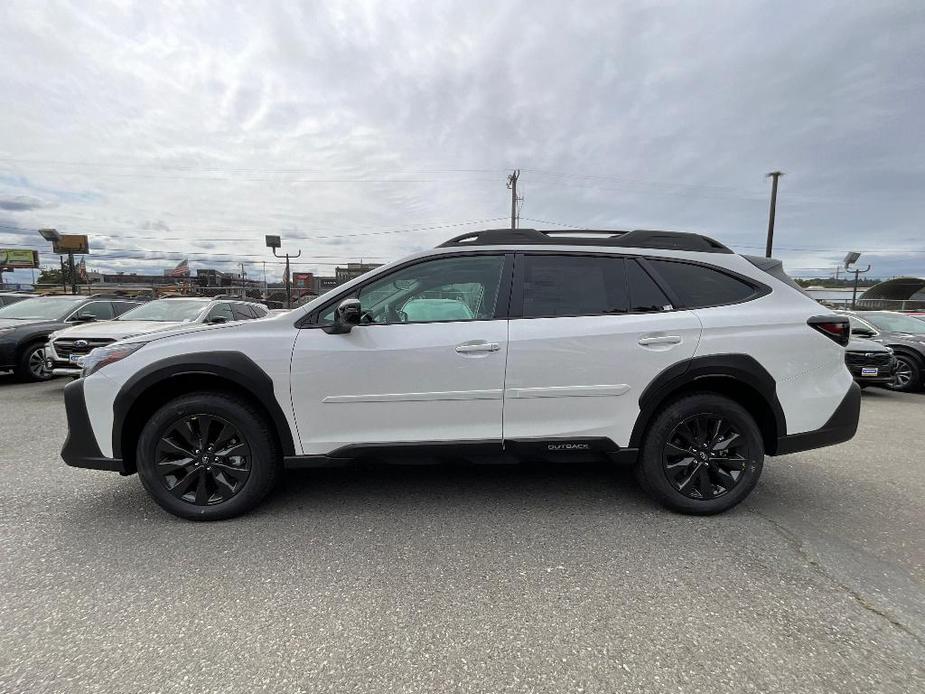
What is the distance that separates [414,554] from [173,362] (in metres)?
1.87

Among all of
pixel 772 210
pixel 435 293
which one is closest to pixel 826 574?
pixel 435 293

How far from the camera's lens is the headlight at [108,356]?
9.84 feet

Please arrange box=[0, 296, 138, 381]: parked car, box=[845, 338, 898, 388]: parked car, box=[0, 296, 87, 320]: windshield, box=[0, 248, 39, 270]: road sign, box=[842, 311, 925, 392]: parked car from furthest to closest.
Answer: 1. box=[0, 248, 39, 270]: road sign
2. box=[0, 296, 87, 320]: windshield
3. box=[842, 311, 925, 392]: parked car
4. box=[0, 296, 138, 381]: parked car
5. box=[845, 338, 898, 388]: parked car

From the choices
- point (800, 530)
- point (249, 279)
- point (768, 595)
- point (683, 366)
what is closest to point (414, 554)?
point (768, 595)

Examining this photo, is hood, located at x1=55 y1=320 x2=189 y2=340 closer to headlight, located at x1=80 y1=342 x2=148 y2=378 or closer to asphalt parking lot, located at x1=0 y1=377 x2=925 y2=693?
asphalt parking lot, located at x1=0 y1=377 x2=925 y2=693

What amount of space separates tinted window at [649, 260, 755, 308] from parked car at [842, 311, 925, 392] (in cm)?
660

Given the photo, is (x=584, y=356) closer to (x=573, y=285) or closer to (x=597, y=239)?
(x=573, y=285)

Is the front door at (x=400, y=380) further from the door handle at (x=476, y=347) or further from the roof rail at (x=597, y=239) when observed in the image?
the roof rail at (x=597, y=239)

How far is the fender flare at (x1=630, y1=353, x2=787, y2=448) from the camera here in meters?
2.96

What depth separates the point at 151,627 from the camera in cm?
208

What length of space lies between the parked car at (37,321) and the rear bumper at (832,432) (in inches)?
366

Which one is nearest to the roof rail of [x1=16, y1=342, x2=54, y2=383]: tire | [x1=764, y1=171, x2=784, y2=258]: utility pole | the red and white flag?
[x1=16, y1=342, x2=54, y2=383]: tire

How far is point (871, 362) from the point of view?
765 cm

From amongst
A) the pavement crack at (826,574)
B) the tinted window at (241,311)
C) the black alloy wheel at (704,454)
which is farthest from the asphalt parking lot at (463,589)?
the tinted window at (241,311)
